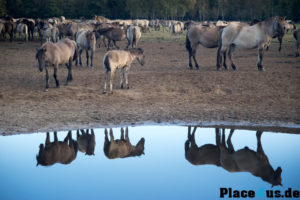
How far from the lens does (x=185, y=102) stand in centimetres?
1059

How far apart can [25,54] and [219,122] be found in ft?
45.0

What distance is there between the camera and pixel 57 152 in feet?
25.2

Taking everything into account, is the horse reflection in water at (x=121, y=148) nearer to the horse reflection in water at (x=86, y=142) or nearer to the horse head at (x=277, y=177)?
the horse reflection in water at (x=86, y=142)

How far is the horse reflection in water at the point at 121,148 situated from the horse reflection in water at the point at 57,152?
61 centimetres

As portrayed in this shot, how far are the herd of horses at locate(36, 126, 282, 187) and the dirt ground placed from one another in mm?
727

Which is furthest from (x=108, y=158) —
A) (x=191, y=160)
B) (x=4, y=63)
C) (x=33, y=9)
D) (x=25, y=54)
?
(x=33, y=9)

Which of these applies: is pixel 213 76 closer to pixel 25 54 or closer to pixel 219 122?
pixel 219 122

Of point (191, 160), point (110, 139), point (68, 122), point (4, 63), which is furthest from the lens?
point (4, 63)

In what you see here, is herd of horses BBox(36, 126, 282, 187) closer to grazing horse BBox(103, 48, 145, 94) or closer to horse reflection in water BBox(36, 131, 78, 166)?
horse reflection in water BBox(36, 131, 78, 166)

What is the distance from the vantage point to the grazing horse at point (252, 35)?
14227 millimetres

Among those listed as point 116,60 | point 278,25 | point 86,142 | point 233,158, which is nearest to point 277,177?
point 233,158

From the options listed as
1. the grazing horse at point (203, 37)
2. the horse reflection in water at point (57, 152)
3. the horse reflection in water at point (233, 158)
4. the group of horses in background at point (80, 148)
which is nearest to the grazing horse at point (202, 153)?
the horse reflection in water at point (233, 158)

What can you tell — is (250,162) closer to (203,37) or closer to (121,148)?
(121,148)

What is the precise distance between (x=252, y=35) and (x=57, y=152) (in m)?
9.09
